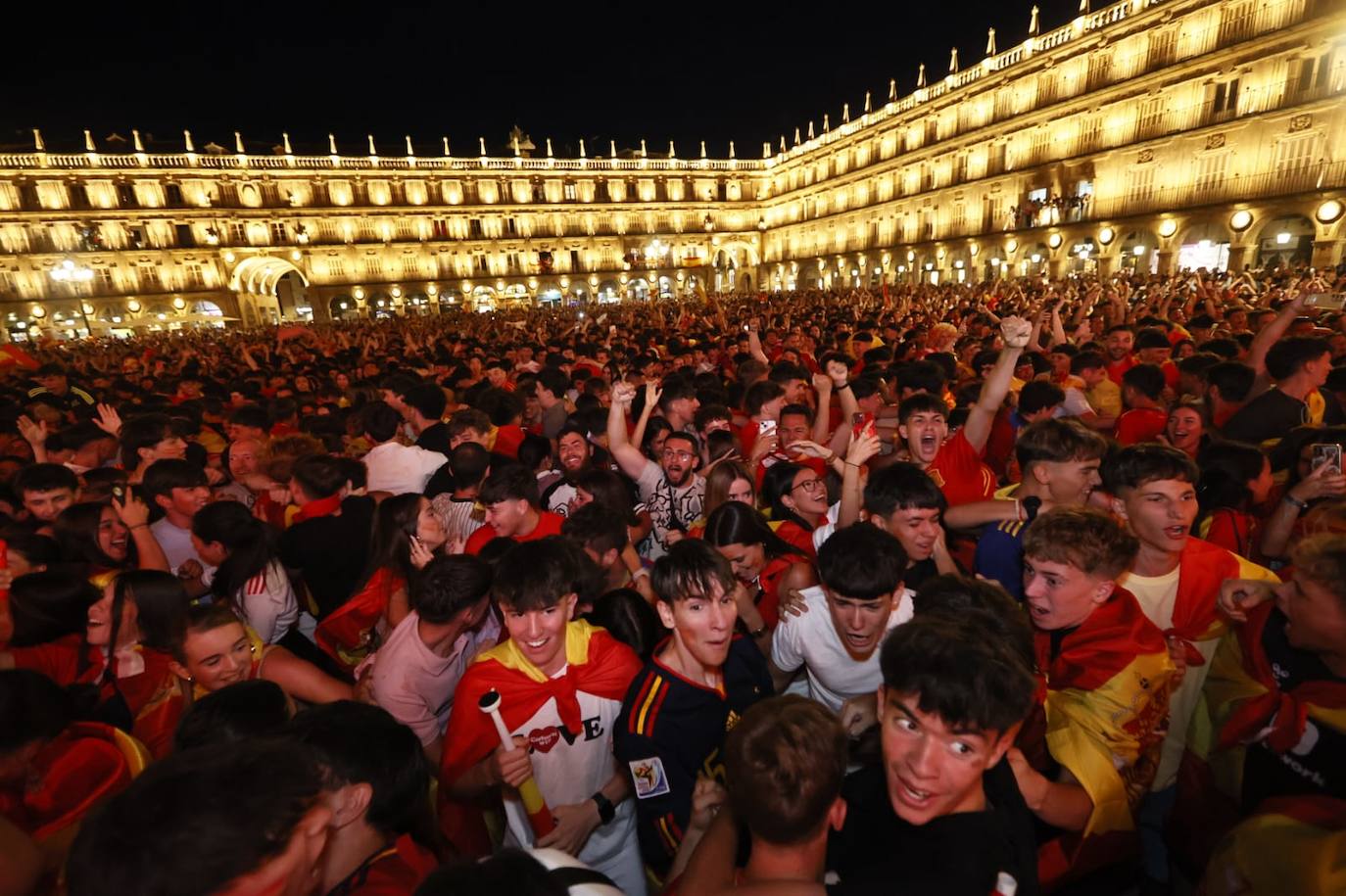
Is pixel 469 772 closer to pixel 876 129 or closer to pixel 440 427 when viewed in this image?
pixel 440 427

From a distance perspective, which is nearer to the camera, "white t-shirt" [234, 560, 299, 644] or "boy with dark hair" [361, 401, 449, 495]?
"white t-shirt" [234, 560, 299, 644]

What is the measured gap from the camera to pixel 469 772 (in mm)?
2355

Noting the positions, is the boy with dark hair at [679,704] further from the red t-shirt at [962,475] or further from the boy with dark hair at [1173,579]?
the red t-shirt at [962,475]

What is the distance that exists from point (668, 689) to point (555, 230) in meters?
62.9

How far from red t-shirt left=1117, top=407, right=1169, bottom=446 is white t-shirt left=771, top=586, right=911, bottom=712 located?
3499 mm

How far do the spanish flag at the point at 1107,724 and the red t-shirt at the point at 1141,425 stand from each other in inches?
133

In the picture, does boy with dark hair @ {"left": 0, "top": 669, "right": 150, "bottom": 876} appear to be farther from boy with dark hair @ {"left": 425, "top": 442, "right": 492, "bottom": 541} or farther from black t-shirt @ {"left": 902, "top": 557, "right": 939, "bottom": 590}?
black t-shirt @ {"left": 902, "top": 557, "right": 939, "bottom": 590}

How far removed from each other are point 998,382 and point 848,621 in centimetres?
261

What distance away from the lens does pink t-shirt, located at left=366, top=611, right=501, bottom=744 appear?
2744 mm

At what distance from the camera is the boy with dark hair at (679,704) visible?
2.22 m

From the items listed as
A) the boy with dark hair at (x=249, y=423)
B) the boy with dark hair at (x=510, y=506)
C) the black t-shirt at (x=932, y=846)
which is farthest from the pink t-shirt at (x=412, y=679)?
the boy with dark hair at (x=249, y=423)

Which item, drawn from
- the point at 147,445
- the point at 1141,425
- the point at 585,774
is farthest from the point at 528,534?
the point at 1141,425

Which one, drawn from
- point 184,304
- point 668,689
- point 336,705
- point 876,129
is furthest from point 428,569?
point 184,304

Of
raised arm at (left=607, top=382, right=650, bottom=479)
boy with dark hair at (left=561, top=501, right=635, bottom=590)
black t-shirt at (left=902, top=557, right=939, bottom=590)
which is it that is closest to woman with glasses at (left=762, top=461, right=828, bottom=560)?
black t-shirt at (left=902, top=557, right=939, bottom=590)
